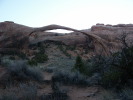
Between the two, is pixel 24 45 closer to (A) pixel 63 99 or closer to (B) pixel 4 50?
(B) pixel 4 50

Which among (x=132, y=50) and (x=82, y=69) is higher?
(x=132, y=50)

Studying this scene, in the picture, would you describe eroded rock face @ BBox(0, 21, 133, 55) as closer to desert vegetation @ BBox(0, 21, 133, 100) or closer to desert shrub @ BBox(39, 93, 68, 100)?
desert vegetation @ BBox(0, 21, 133, 100)

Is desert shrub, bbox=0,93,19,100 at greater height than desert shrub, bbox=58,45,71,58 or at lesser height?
greater

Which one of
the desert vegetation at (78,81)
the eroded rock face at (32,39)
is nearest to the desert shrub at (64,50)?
the eroded rock face at (32,39)

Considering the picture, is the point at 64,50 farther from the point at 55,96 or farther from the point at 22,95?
the point at 22,95

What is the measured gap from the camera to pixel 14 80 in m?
7.93

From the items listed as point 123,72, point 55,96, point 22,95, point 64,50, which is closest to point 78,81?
point 123,72

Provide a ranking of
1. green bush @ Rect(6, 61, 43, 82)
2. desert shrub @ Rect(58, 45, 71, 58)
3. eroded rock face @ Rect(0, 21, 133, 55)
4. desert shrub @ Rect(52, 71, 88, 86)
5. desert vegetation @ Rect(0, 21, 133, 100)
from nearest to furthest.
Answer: desert vegetation @ Rect(0, 21, 133, 100)
desert shrub @ Rect(52, 71, 88, 86)
green bush @ Rect(6, 61, 43, 82)
desert shrub @ Rect(58, 45, 71, 58)
eroded rock face @ Rect(0, 21, 133, 55)

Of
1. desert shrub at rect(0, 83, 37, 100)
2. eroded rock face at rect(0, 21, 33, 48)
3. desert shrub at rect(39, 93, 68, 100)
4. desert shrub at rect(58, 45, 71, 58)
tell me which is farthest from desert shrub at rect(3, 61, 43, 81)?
eroded rock face at rect(0, 21, 33, 48)

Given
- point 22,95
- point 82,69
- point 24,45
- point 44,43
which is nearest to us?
point 22,95

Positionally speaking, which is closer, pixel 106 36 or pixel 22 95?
pixel 22 95

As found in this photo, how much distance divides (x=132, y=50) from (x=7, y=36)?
16263 millimetres

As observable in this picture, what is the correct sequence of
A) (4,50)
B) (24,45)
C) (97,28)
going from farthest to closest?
(97,28) → (24,45) → (4,50)

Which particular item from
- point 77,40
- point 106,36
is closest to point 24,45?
point 77,40
